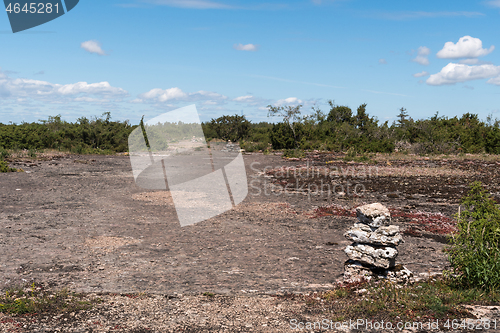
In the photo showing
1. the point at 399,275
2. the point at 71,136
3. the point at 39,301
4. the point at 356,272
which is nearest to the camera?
the point at 39,301

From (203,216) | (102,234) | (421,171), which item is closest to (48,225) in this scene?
(102,234)

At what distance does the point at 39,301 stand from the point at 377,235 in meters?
4.87

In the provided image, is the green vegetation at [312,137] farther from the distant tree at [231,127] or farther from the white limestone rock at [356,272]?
the white limestone rock at [356,272]

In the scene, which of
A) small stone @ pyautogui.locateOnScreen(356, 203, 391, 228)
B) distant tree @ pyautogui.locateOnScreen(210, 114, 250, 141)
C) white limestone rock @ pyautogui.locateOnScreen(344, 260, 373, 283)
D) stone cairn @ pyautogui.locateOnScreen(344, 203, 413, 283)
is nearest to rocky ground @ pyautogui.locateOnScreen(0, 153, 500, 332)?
white limestone rock @ pyautogui.locateOnScreen(344, 260, 373, 283)

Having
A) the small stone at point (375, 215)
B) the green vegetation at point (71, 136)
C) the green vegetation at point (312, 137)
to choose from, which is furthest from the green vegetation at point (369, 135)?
the small stone at point (375, 215)

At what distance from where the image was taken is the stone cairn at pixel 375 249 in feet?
18.7

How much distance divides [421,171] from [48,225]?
19.7 meters

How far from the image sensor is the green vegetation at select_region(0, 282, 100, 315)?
4.80 metres

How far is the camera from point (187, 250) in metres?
7.66

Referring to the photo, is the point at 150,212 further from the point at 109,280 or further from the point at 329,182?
the point at 329,182

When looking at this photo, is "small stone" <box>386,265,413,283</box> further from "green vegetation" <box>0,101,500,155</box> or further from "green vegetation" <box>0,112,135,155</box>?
"green vegetation" <box>0,112,135,155</box>

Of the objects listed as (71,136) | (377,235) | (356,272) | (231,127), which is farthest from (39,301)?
(231,127)

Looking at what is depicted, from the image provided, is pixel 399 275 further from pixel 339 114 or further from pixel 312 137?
pixel 339 114

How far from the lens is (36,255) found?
7.05 metres
